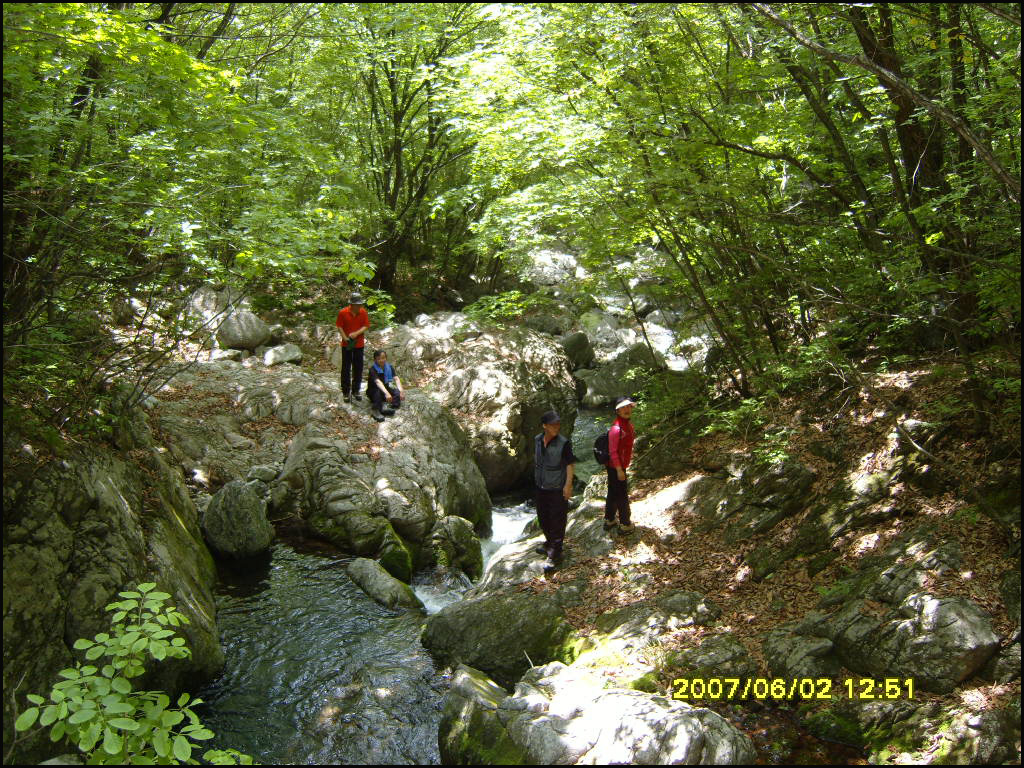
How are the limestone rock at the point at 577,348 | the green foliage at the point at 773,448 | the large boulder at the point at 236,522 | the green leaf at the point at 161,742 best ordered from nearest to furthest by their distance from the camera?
the green leaf at the point at 161,742
the green foliage at the point at 773,448
the large boulder at the point at 236,522
the limestone rock at the point at 577,348

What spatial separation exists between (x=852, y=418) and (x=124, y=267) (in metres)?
8.45

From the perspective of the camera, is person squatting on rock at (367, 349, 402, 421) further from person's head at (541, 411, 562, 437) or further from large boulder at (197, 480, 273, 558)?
person's head at (541, 411, 562, 437)

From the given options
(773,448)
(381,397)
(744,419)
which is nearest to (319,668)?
(381,397)

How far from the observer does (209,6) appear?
33.1 feet

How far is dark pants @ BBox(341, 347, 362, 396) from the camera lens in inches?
444

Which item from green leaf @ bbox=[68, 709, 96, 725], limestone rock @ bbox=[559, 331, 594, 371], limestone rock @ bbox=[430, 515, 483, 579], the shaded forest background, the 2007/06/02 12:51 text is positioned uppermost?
the shaded forest background

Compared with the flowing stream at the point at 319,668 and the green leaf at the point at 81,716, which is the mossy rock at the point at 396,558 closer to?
the flowing stream at the point at 319,668

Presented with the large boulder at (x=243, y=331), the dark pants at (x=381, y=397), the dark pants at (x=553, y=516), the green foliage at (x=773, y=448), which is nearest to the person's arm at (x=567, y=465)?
the dark pants at (x=553, y=516)

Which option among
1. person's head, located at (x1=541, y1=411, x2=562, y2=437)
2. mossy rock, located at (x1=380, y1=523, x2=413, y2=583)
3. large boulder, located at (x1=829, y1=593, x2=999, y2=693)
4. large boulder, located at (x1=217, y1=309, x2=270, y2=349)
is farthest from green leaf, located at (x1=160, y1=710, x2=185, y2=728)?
large boulder, located at (x1=217, y1=309, x2=270, y2=349)

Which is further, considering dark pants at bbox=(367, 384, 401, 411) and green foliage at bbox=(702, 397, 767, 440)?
dark pants at bbox=(367, 384, 401, 411)

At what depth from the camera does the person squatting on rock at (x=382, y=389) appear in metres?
11.5

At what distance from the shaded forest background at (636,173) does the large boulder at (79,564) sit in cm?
56

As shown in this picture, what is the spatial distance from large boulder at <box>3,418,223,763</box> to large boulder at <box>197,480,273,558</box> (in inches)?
44.8

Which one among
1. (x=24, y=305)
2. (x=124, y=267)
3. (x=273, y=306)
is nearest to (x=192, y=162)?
(x=124, y=267)
